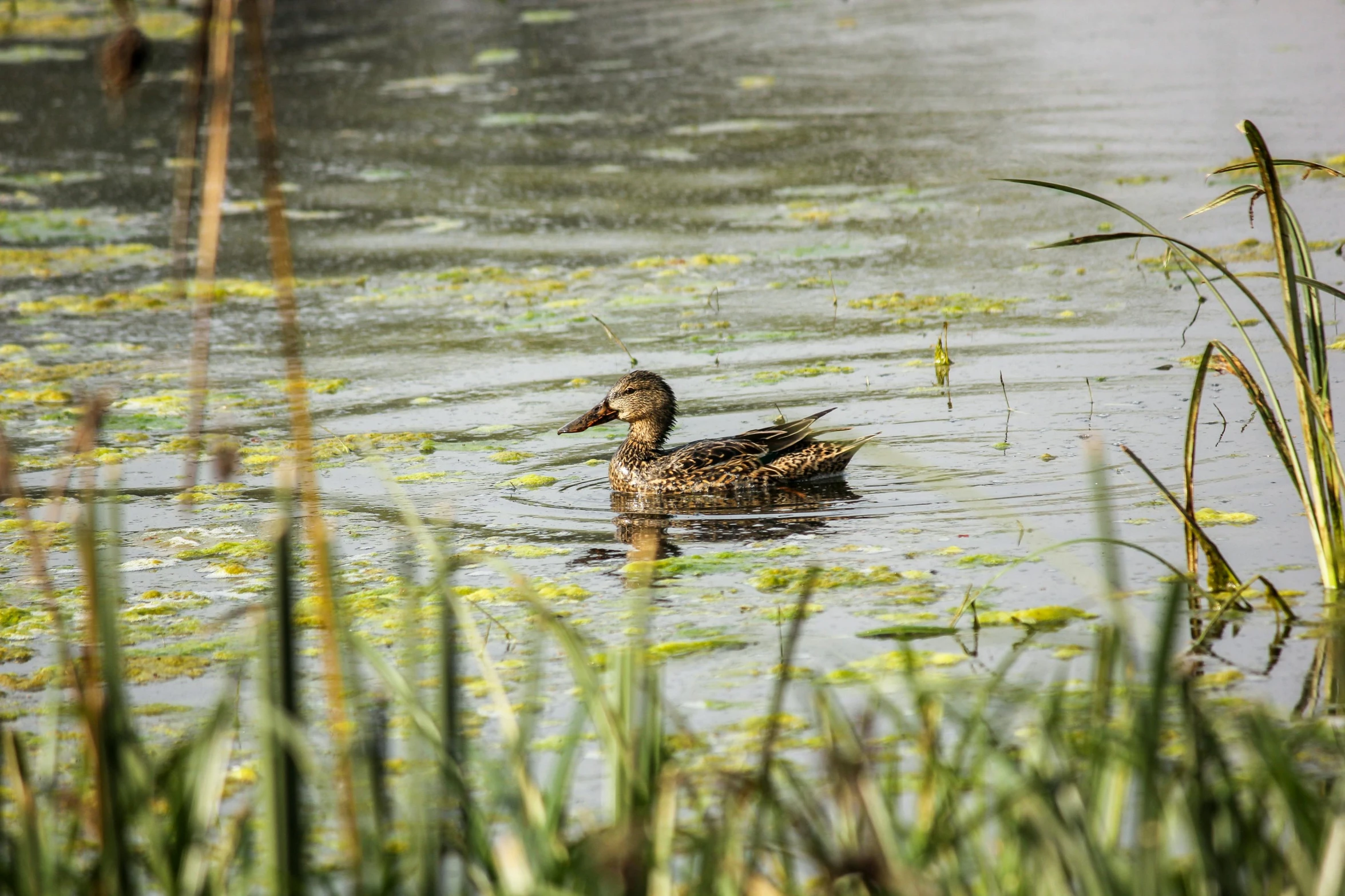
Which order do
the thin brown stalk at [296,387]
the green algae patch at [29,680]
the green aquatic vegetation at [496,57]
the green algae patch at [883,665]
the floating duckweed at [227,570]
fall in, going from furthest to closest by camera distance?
the green aquatic vegetation at [496,57], the floating duckweed at [227,570], the green algae patch at [29,680], the green algae patch at [883,665], the thin brown stalk at [296,387]

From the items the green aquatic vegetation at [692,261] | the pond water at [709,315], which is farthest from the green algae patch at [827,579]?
the green aquatic vegetation at [692,261]

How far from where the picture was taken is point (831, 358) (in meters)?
9.26

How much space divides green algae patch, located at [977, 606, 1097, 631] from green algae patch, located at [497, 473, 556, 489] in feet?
9.63

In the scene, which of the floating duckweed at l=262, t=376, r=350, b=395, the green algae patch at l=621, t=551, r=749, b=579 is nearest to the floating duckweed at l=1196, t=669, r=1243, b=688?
the green algae patch at l=621, t=551, r=749, b=579

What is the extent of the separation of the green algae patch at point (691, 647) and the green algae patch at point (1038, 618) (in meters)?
0.78

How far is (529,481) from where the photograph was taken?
7691 millimetres

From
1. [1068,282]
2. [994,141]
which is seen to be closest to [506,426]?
[1068,282]

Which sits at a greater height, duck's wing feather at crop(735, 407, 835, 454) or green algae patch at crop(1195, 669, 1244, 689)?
duck's wing feather at crop(735, 407, 835, 454)

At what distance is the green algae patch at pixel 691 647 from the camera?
513 cm

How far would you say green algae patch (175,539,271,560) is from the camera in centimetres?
664

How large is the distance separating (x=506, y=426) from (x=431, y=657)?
3.31m

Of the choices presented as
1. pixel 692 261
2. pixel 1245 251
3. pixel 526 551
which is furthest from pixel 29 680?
pixel 1245 251

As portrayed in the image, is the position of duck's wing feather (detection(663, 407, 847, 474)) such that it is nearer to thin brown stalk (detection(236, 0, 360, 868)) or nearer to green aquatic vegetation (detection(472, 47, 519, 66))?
thin brown stalk (detection(236, 0, 360, 868))

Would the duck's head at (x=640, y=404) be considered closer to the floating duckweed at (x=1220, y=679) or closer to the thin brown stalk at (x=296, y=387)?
the floating duckweed at (x=1220, y=679)
